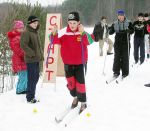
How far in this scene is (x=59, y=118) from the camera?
20.1ft

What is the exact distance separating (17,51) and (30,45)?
0.61 metres

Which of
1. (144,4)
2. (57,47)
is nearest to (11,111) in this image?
(57,47)

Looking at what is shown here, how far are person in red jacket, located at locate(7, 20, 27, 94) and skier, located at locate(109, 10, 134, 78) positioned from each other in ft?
9.30

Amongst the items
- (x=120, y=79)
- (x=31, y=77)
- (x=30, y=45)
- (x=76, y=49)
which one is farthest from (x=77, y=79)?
(x=120, y=79)

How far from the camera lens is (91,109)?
22.0ft

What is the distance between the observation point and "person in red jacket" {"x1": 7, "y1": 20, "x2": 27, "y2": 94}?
304 inches

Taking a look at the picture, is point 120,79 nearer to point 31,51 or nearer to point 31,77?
point 31,77

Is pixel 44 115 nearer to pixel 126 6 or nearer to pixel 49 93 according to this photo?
pixel 49 93

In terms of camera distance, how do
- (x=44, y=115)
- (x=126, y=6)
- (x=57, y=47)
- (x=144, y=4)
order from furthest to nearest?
(x=126, y=6) < (x=144, y=4) < (x=57, y=47) < (x=44, y=115)

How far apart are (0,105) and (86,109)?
73.2 inches

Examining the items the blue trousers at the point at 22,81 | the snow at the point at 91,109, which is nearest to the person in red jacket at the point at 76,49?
the snow at the point at 91,109

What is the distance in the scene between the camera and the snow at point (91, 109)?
5.84 m

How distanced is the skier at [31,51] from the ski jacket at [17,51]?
1.81 feet

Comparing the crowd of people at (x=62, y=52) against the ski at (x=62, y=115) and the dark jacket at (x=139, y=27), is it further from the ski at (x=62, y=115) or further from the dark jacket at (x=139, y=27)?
the dark jacket at (x=139, y=27)
